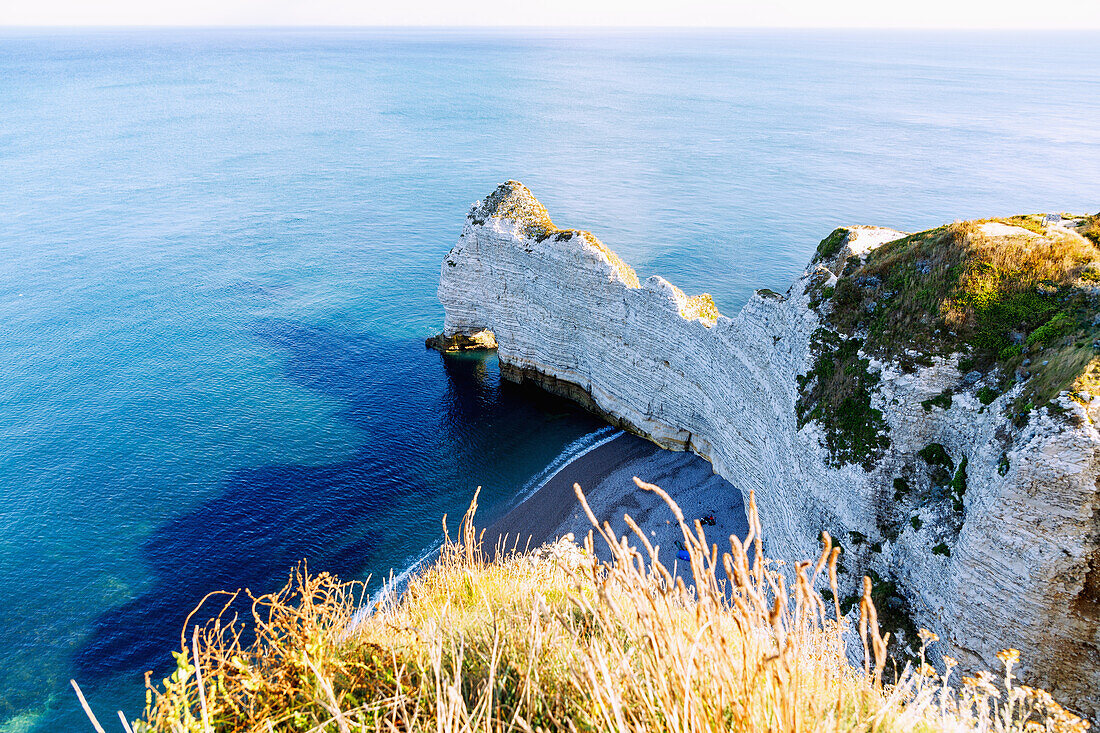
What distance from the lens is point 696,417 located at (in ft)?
102

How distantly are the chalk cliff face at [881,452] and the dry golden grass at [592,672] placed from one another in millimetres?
7618

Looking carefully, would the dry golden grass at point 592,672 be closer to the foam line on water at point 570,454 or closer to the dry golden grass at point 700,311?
the dry golden grass at point 700,311

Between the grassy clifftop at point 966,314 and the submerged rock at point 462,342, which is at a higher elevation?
the grassy clifftop at point 966,314

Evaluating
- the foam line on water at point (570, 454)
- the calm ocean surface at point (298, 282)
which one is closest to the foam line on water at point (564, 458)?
the foam line on water at point (570, 454)

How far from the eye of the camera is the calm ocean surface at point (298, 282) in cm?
2630

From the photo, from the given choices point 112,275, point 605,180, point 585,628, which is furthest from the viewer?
point 605,180

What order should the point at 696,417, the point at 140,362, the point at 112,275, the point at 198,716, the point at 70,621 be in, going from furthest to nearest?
the point at 112,275
the point at 140,362
the point at 696,417
the point at 70,621
the point at 198,716

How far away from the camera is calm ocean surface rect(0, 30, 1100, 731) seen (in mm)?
26297

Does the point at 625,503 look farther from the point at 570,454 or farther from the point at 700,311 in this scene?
the point at 700,311

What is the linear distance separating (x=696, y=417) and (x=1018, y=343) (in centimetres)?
1605

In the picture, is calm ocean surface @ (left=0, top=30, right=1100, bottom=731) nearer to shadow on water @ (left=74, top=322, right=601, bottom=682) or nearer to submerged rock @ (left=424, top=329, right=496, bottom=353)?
shadow on water @ (left=74, top=322, right=601, bottom=682)

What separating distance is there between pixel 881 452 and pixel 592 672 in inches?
625

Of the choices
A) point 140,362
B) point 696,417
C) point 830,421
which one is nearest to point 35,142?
point 140,362

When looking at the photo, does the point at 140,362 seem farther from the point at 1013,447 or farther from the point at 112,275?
the point at 1013,447
